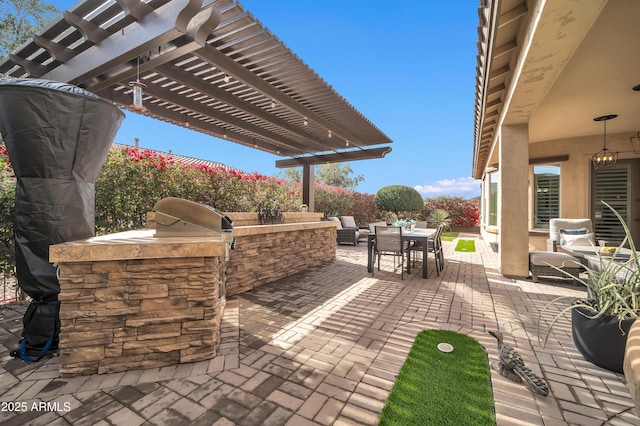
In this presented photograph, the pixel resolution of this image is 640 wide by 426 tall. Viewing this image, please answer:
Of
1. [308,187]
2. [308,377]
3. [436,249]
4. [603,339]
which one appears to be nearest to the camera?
[308,377]

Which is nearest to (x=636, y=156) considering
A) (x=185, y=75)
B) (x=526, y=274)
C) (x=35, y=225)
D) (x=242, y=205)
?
(x=526, y=274)

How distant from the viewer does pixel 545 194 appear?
24.7ft

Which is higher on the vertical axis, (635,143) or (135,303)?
(635,143)

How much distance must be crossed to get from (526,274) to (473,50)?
3.97 metres

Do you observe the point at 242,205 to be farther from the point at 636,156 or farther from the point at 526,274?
the point at 636,156

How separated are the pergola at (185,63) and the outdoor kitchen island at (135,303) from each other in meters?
1.81

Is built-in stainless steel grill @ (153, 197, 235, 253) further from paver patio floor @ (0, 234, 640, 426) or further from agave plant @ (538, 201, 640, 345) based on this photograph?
agave plant @ (538, 201, 640, 345)

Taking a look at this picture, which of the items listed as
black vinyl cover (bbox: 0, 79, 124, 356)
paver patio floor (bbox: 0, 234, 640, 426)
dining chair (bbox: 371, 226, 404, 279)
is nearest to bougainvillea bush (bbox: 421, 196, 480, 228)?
dining chair (bbox: 371, 226, 404, 279)

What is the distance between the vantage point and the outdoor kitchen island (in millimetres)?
2051

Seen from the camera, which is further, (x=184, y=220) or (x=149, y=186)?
(x=149, y=186)

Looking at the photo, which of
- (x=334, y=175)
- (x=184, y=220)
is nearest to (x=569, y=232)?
(x=184, y=220)

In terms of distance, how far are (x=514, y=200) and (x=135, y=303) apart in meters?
5.87

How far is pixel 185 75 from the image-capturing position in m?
3.92

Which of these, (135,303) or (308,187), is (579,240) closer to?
(308,187)
